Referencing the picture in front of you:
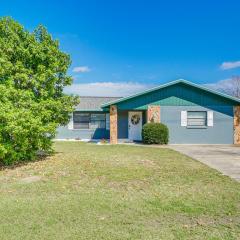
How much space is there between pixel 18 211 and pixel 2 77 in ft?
24.3

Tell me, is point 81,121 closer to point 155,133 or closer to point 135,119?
point 135,119

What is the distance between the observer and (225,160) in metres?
13.2

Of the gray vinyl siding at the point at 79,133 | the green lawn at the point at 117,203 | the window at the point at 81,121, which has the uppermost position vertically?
the window at the point at 81,121

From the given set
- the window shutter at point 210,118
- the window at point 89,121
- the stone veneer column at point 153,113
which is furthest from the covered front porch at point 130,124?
the window shutter at point 210,118

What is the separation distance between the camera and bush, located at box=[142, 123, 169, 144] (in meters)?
20.8

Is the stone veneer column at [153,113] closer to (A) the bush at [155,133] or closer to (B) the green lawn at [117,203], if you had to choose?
(A) the bush at [155,133]

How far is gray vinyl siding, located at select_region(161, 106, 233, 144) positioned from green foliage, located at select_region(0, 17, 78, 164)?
9779mm

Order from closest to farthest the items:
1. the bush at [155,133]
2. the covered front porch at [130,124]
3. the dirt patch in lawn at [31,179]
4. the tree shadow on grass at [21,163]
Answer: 1. the dirt patch in lawn at [31,179]
2. the tree shadow on grass at [21,163]
3. the bush at [155,133]
4. the covered front porch at [130,124]

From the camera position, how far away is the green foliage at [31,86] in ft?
37.2

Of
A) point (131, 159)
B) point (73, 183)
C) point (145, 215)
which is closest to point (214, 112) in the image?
point (131, 159)

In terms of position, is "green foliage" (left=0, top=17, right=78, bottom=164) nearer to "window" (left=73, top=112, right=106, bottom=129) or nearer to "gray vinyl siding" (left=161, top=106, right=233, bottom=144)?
"gray vinyl siding" (left=161, top=106, right=233, bottom=144)

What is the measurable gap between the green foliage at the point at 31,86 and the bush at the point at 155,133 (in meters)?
8.01

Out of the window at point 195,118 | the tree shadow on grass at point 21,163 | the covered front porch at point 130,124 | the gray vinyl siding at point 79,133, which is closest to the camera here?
the tree shadow on grass at point 21,163

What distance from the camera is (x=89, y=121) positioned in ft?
86.2
